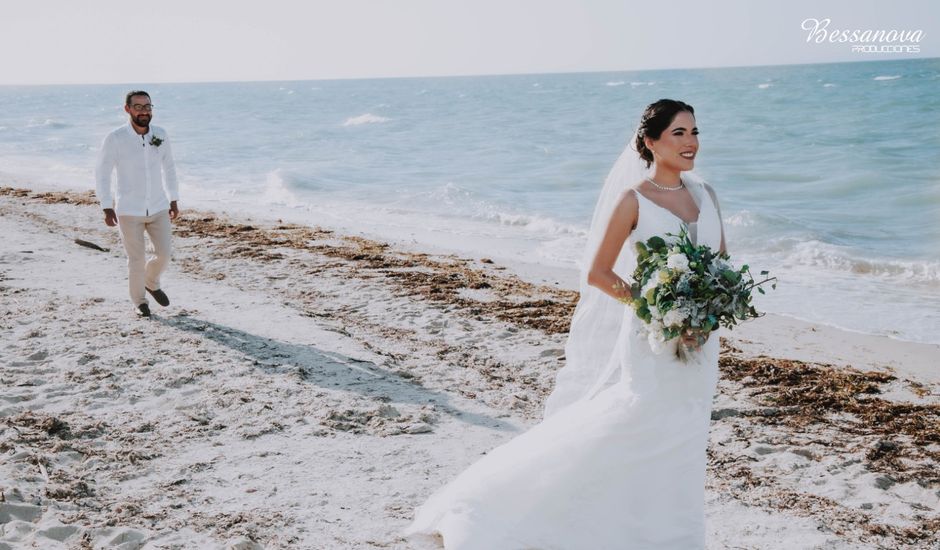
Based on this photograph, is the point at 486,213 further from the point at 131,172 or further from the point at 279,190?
Answer: the point at 131,172

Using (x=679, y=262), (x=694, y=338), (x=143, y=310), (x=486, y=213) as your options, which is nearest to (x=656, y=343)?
(x=694, y=338)

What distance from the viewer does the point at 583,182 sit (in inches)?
908

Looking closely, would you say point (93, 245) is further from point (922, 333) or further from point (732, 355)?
point (922, 333)

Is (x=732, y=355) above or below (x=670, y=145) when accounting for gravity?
below

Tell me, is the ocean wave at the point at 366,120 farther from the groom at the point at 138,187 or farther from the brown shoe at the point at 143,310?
the brown shoe at the point at 143,310

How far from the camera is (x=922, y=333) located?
8812 mm

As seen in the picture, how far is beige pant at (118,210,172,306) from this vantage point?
26.9ft

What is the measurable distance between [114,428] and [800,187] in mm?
18970

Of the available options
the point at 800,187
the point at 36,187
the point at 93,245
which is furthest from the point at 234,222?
the point at 800,187

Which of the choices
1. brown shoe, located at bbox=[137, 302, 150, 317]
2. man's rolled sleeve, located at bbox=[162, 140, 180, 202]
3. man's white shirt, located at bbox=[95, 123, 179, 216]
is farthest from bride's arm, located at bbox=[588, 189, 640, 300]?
brown shoe, located at bbox=[137, 302, 150, 317]

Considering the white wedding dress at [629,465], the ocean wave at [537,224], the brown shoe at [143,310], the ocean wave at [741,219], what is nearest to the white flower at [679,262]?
the white wedding dress at [629,465]

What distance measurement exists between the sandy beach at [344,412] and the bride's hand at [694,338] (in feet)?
4.39

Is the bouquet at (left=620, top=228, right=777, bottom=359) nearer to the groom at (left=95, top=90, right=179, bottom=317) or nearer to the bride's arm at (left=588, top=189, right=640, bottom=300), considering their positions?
the bride's arm at (left=588, top=189, right=640, bottom=300)

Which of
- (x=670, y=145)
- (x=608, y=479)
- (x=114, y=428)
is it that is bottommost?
(x=114, y=428)
